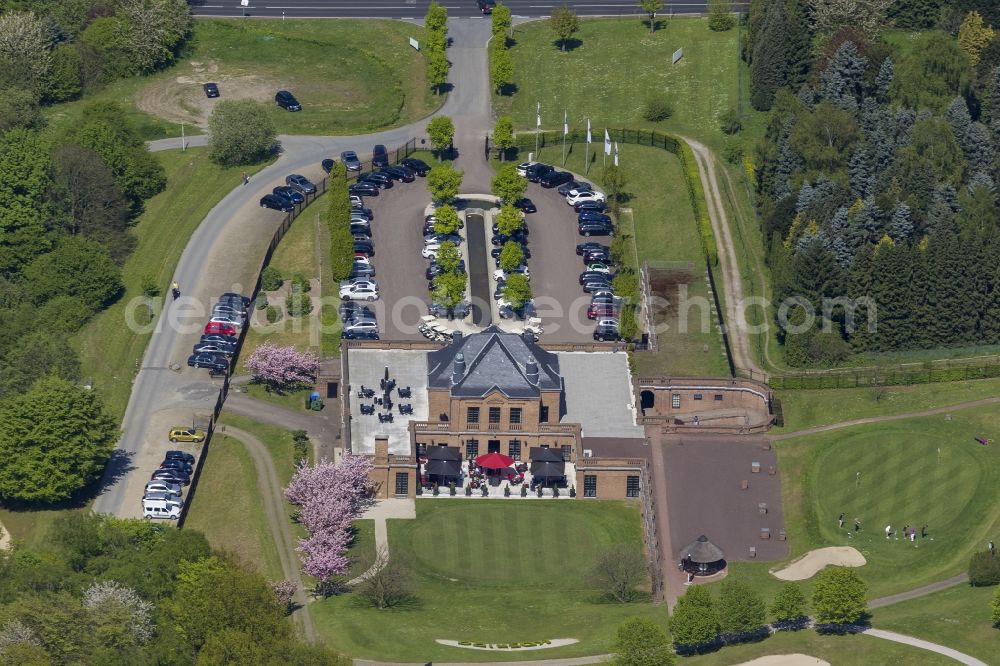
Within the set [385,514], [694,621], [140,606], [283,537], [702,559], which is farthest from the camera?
[385,514]

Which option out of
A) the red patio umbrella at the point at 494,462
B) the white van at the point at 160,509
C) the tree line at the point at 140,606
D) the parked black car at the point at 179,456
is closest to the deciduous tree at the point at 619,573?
the red patio umbrella at the point at 494,462

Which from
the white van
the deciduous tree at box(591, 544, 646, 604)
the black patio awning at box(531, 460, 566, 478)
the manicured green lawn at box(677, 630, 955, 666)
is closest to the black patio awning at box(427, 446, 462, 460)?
the black patio awning at box(531, 460, 566, 478)

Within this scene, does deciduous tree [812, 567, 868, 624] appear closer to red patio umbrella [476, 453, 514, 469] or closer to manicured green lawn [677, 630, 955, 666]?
manicured green lawn [677, 630, 955, 666]

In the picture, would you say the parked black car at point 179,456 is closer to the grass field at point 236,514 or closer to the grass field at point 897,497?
the grass field at point 236,514

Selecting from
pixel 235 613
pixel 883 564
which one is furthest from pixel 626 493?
pixel 235 613

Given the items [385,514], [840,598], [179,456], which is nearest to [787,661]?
[840,598]

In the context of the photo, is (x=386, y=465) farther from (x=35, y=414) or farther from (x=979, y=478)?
(x=979, y=478)

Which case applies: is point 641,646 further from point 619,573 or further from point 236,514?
point 236,514
